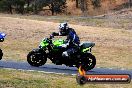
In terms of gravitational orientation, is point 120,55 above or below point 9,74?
below

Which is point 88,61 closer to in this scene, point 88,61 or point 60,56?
point 88,61

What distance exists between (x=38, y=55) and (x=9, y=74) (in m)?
2.60

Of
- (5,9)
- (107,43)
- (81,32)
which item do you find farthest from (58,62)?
(5,9)

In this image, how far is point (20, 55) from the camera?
25609 millimetres

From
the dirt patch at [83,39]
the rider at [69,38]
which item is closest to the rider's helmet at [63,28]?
the rider at [69,38]

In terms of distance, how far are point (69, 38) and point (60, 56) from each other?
0.95 metres

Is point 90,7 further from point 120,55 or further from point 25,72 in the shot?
point 25,72

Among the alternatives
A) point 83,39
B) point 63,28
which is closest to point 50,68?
point 63,28

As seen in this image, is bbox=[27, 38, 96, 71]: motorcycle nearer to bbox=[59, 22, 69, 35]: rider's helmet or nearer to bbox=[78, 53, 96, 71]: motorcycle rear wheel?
bbox=[78, 53, 96, 71]: motorcycle rear wheel

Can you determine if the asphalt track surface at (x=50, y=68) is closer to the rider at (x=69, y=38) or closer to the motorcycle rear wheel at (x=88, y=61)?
the motorcycle rear wheel at (x=88, y=61)

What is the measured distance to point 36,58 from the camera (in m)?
19.1

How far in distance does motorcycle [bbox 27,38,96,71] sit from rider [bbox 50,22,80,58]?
0.19 metres

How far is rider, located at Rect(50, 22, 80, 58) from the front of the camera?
1844 centimetres

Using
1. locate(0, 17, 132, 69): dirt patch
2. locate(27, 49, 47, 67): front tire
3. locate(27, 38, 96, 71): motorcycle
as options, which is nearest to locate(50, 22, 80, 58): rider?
locate(27, 38, 96, 71): motorcycle
